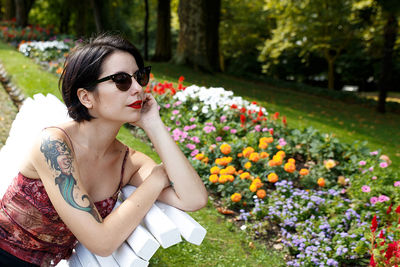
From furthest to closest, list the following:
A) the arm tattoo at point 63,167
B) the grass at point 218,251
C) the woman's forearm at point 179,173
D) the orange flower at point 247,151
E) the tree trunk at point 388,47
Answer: the tree trunk at point 388,47
the orange flower at point 247,151
the grass at point 218,251
the woman's forearm at point 179,173
the arm tattoo at point 63,167

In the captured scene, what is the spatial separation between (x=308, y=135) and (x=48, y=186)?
4404 mm

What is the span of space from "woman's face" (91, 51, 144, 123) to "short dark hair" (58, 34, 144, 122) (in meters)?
0.03

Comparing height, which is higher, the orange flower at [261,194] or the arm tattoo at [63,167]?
the arm tattoo at [63,167]

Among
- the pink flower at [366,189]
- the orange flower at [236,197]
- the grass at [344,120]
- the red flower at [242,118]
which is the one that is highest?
the red flower at [242,118]

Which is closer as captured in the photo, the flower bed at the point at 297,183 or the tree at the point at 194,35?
the flower bed at the point at 297,183

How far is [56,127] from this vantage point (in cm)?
194

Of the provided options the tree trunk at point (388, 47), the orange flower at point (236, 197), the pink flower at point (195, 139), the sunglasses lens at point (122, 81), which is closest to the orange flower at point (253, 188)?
the orange flower at point (236, 197)

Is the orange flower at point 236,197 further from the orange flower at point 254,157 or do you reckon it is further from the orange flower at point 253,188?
the orange flower at point 254,157

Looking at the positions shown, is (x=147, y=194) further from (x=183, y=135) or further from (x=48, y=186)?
(x=183, y=135)

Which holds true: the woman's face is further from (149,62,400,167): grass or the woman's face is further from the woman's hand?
(149,62,400,167): grass

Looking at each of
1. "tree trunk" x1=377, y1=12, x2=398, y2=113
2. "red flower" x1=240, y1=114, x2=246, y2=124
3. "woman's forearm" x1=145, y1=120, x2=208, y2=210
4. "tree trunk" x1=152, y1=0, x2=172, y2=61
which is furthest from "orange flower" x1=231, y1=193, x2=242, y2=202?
"tree trunk" x1=152, y1=0, x2=172, y2=61

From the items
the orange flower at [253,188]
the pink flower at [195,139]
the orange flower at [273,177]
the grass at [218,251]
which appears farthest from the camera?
the pink flower at [195,139]

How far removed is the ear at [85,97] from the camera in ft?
6.46

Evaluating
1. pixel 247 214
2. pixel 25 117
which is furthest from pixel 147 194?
pixel 247 214
